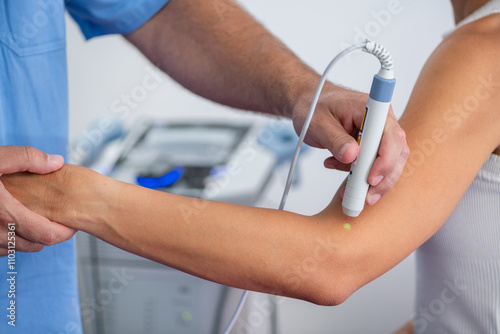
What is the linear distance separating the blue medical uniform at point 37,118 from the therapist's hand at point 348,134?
1.51 feet

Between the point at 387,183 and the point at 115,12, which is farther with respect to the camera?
the point at 115,12

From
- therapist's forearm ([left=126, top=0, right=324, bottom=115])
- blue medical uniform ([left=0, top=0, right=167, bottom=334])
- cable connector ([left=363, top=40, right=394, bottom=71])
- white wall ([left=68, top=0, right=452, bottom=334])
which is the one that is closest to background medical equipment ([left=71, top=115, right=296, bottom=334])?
white wall ([left=68, top=0, right=452, bottom=334])

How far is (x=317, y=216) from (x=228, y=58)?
0.47m

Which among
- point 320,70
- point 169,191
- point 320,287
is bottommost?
point 169,191

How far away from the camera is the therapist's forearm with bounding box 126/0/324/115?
112 centimetres

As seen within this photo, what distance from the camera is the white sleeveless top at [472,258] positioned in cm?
93

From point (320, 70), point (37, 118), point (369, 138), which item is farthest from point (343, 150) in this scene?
point (320, 70)

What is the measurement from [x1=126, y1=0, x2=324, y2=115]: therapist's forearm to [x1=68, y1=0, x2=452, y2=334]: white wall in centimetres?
75

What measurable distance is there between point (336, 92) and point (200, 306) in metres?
0.95

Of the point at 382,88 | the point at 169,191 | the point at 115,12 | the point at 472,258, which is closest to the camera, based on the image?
the point at 382,88

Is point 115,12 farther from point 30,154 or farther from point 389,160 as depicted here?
Answer: point 389,160

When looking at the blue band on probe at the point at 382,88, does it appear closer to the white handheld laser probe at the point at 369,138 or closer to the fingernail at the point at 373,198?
the white handheld laser probe at the point at 369,138

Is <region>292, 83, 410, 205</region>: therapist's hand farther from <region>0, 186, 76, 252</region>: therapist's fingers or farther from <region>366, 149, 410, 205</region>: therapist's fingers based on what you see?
<region>0, 186, 76, 252</region>: therapist's fingers

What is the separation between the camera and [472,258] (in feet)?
3.15
